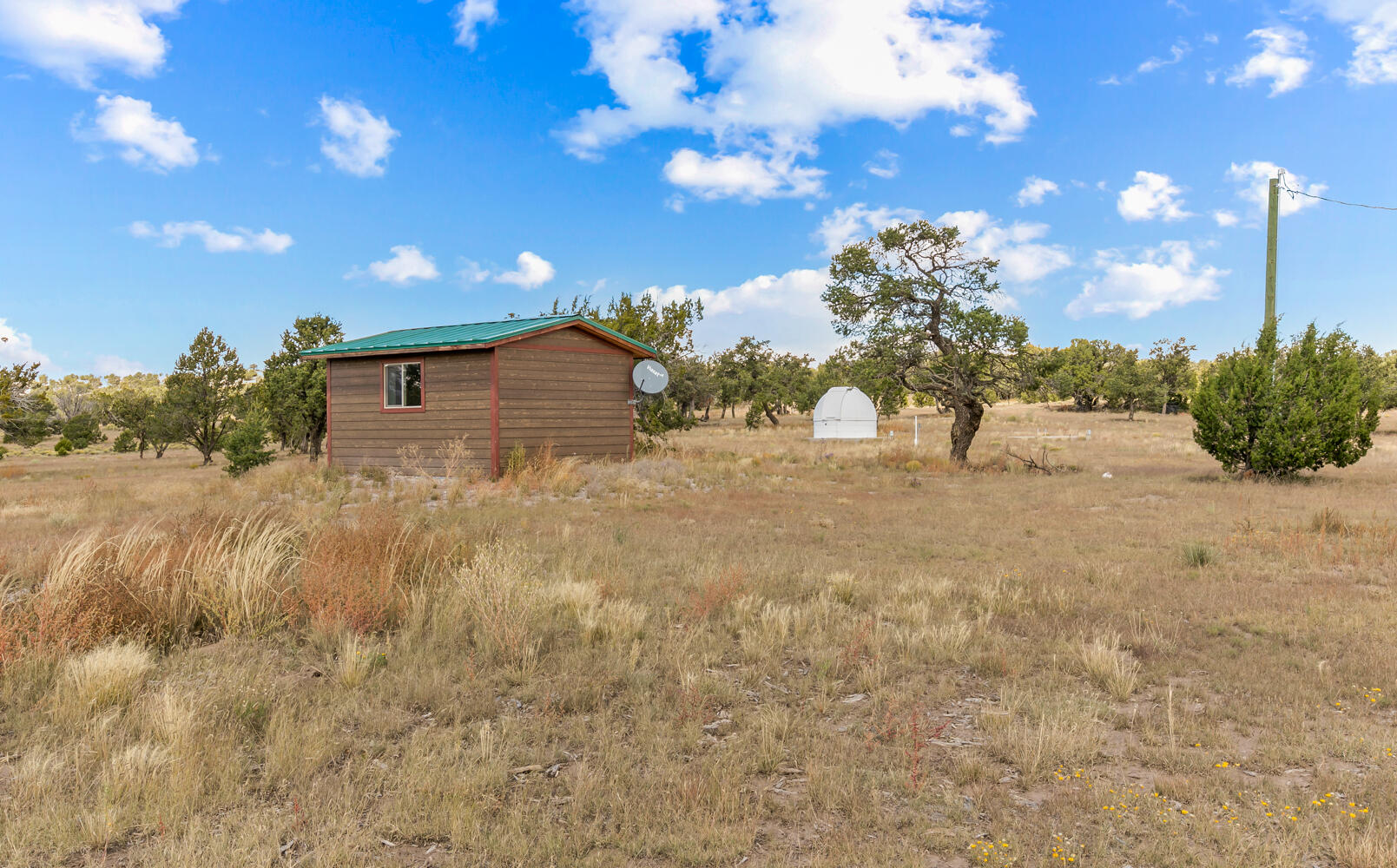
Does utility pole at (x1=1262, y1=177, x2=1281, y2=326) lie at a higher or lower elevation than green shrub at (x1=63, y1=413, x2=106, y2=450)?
higher

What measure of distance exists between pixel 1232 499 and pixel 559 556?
13120mm

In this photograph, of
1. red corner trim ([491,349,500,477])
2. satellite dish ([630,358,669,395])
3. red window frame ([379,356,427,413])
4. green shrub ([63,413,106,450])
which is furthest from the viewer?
green shrub ([63,413,106,450])

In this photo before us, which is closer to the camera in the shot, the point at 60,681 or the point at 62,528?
the point at 60,681

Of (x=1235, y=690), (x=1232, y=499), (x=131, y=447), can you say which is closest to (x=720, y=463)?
(x=1232, y=499)

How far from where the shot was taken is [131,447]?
40.8 metres

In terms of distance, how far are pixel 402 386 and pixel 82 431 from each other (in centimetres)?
3622

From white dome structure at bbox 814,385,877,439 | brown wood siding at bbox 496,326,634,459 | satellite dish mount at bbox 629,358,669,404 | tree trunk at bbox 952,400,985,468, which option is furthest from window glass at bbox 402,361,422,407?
white dome structure at bbox 814,385,877,439

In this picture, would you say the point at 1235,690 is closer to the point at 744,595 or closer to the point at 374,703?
the point at 744,595

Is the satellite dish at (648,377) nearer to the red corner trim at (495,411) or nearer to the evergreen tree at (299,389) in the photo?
the red corner trim at (495,411)

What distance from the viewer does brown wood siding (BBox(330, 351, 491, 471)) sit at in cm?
1745

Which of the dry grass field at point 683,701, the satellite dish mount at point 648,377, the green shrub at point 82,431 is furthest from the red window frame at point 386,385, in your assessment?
the green shrub at point 82,431

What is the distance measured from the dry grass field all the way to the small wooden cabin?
27.1ft

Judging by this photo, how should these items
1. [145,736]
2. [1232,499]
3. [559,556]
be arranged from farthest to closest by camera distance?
[1232,499]
[559,556]
[145,736]

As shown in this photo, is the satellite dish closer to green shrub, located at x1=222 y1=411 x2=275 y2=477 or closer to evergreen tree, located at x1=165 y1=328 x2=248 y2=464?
green shrub, located at x1=222 y1=411 x2=275 y2=477
